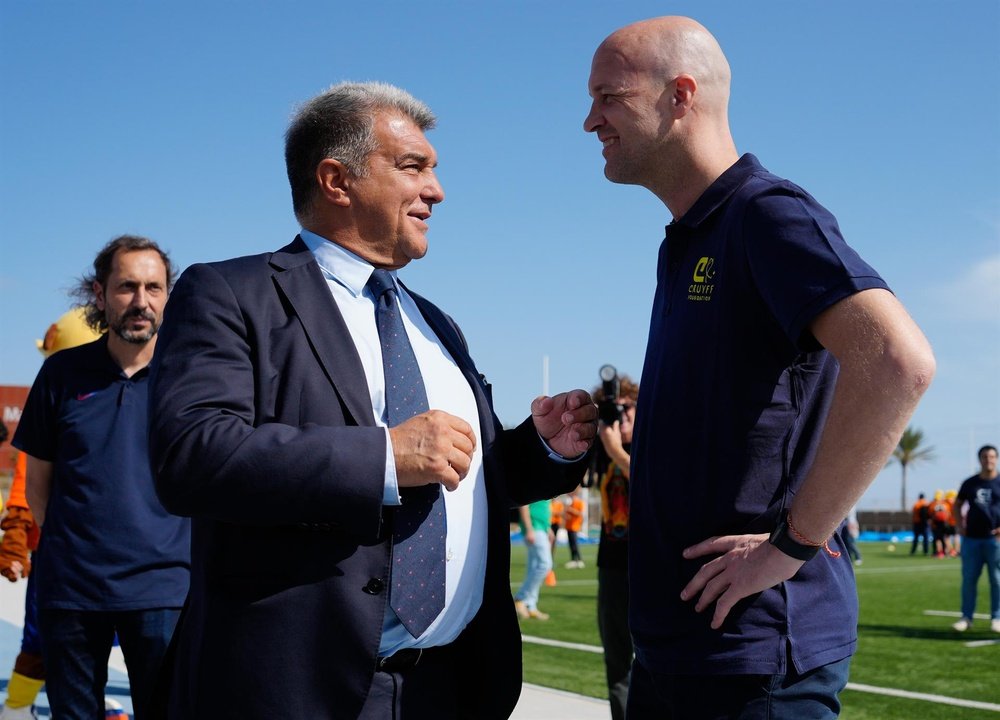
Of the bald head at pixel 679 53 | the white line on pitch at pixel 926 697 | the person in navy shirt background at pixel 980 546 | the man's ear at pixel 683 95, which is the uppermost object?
the bald head at pixel 679 53

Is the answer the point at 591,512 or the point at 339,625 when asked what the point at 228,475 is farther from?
the point at 591,512

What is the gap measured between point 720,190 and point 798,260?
14.4 inches

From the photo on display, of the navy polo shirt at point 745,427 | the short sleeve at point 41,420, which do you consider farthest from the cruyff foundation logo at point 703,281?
the short sleeve at point 41,420

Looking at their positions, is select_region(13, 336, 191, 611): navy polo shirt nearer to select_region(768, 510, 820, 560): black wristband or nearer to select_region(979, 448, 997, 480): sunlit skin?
select_region(768, 510, 820, 560): black wristband

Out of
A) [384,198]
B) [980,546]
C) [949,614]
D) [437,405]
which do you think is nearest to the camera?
[437,405]

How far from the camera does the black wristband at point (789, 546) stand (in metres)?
2.06

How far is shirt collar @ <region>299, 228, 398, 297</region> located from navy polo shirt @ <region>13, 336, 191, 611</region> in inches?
84.4

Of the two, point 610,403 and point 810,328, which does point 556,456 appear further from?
point 610,403

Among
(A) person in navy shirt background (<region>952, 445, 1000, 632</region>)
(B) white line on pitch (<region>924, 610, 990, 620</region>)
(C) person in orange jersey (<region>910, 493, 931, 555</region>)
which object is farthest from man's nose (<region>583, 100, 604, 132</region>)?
(C) person in orange jersey (<region>910, 493, 931, 555</region>)

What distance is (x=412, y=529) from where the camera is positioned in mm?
2449

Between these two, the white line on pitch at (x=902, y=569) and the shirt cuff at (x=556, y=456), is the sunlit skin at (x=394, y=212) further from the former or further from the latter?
the white line on pitch at (x=902, y=569)

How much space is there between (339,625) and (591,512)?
58377mm

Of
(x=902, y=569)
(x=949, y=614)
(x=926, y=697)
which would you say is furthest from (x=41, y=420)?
(x=902, y=569)

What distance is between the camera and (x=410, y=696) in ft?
8.07
